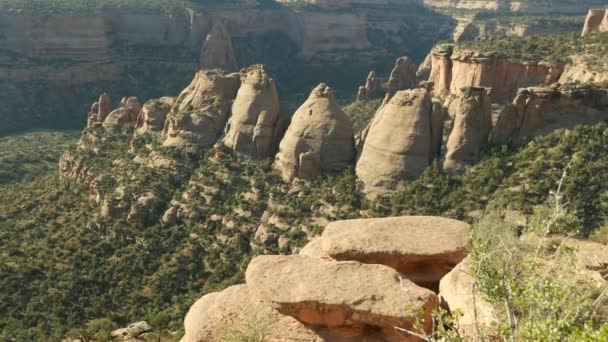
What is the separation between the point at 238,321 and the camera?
62.7ft

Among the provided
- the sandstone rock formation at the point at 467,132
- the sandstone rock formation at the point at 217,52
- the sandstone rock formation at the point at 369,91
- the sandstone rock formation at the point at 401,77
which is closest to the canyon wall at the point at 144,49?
the sandstone rock formation at the point at 217,52

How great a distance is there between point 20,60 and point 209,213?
81529 millimetres

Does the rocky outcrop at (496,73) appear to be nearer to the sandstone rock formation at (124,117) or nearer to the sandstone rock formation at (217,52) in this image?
the sandstone rock formation at (124,117)

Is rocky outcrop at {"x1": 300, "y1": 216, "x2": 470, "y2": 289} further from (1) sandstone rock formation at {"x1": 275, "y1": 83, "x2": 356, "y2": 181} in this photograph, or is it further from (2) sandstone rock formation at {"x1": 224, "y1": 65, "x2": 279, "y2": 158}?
(2) sandstone rock formation at {"x1": 224, "y1": 65, "x2": 279, "y2": 158}

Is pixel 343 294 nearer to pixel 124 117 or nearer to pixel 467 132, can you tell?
pixel 467 132

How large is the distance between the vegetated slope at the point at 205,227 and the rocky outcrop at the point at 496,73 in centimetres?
1524

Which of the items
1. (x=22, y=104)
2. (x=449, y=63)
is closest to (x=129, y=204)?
(x=449, y=63)

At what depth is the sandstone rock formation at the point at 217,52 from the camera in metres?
108

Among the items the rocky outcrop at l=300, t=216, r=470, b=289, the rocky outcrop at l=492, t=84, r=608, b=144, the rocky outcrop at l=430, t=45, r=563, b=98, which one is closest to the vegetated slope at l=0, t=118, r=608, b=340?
the rocky outcrop at l=492, t=84, r=608, b=144

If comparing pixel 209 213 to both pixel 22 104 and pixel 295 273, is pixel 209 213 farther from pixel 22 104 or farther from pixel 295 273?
pixel 22 104

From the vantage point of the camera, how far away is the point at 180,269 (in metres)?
36.7

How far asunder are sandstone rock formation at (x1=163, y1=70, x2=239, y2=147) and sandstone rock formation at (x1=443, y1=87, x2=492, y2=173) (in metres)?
17.7

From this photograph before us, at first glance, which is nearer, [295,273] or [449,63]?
[295,273]

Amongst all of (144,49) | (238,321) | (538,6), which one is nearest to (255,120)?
(238,321)
